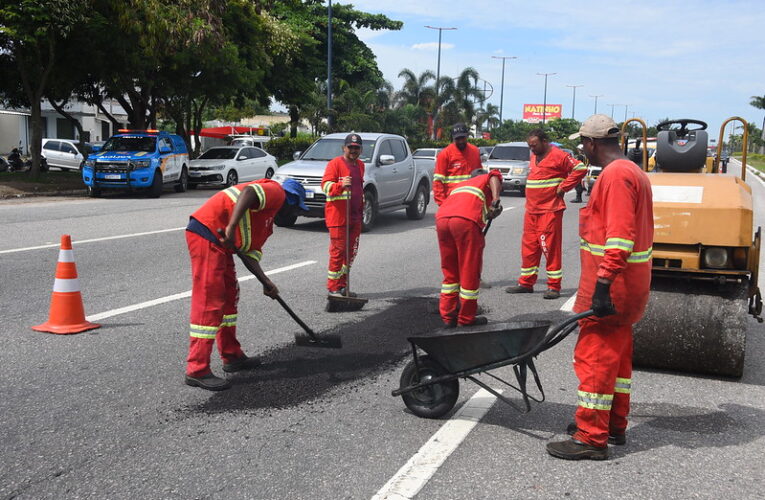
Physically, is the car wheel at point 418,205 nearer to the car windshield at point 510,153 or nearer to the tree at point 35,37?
the car windshield at point 510,153

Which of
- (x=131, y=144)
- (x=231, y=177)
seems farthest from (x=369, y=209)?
(x=231, y=177)

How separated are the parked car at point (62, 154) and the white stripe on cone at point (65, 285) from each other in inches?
1072

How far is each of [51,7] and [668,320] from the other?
18354 mm

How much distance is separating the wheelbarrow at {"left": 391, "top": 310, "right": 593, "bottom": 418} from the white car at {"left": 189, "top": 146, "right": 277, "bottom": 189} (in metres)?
19.2

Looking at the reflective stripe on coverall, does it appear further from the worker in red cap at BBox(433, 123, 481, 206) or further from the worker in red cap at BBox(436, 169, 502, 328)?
the worker in red cap at BBox(433, 123, 481, 206)

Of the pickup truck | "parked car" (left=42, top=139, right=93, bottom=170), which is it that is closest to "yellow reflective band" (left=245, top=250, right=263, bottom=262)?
the pickup truck

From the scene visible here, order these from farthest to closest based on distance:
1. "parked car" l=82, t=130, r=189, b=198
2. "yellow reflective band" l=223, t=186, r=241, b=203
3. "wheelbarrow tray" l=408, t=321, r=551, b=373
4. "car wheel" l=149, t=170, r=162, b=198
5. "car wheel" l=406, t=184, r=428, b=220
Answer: "car wheel" l=149, t=170, r=162, b=198
"parked car" l=82, t=130, r=189, b=198
"car wheel" l=406, t=184, r=428, b=220
"yellow reflective band" l=223, t=186, r=241, b=203
"wheelbarrow tray" l=408, t=321, r=551, b=373

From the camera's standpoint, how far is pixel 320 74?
4009cm

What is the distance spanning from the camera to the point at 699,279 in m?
5.27

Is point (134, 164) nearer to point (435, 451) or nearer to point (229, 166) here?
point (229, 166)

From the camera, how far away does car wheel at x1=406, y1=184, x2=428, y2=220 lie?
1605cm

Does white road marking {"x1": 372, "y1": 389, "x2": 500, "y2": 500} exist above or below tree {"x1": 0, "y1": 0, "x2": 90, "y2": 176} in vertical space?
below

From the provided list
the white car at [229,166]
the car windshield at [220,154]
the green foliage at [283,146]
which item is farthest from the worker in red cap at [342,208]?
the green foliage at [283,146]

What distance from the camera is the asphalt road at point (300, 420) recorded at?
139 inches
